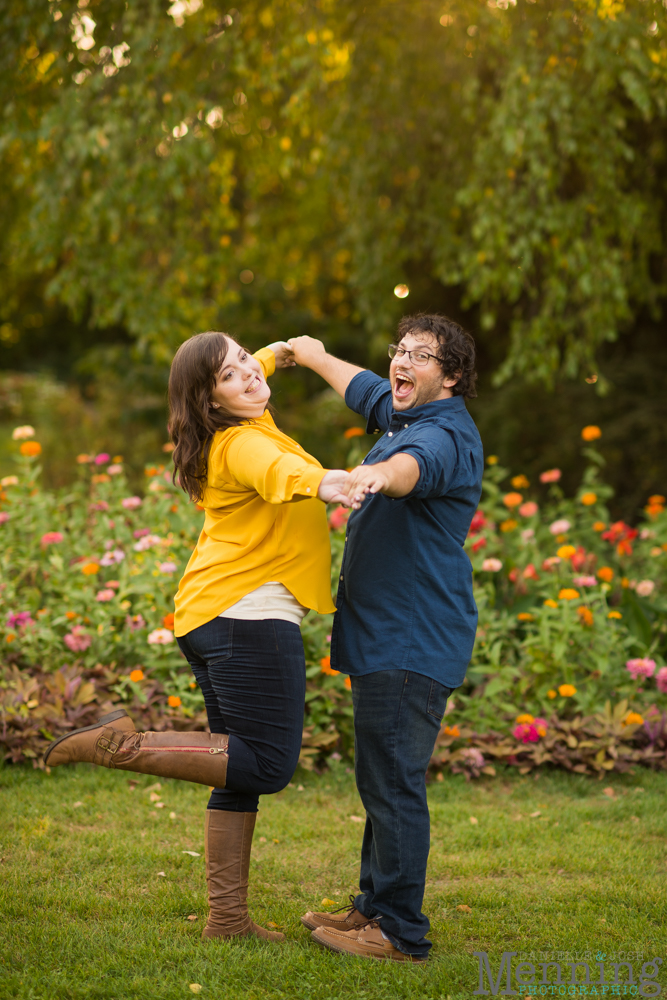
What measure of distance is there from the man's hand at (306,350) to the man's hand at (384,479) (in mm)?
862

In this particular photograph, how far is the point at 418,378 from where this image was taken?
91.9 inches

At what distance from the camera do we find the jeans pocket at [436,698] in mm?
2314

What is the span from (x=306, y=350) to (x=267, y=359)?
0.57ft

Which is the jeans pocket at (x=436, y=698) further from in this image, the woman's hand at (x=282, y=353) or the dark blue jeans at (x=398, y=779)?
the woman's hand at (x=282, y=353)

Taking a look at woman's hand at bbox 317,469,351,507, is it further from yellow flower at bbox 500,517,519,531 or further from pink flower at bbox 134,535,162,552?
yellow flower at bbox 500,517,519,531

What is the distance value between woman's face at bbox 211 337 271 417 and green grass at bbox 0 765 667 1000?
1.49m

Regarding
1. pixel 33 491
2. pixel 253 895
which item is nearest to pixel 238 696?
pixel 253 895

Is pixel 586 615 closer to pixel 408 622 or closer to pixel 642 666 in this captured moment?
pixel 642 666

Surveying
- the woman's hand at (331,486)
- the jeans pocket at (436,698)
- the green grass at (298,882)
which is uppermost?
the woman's hand at (331,486)

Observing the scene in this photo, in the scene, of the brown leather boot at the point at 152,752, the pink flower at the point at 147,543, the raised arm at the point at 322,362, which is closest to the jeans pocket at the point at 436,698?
the brown leather boot at the point at 152,752

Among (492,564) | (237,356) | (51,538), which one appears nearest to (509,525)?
(492,564)

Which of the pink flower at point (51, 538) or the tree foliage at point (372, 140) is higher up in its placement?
the tree foliage at point (372, 140)

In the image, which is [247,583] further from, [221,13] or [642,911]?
[221,13]

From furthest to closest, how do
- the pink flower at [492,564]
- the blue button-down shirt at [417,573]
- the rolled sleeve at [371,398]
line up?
the pink flower at [492,564] → the rolled sleeve at [371,398] → the blue button-down shirt at [417,573]
